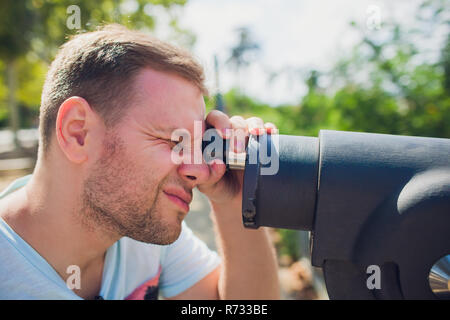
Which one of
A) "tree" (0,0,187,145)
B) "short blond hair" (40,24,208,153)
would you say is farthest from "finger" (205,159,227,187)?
"tree" (0,0,187,145)

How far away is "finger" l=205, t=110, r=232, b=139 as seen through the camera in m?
1.55

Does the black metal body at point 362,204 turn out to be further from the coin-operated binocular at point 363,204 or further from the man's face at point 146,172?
the man's face at point 146,172

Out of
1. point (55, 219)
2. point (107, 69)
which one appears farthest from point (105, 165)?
point (107, 69)

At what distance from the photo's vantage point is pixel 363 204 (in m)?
1.03

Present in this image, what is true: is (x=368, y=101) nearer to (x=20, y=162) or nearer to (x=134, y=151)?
(x=134, y=151)

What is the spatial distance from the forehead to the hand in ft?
0.37

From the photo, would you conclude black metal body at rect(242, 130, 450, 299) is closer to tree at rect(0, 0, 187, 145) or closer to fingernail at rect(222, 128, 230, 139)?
fingernail at rect(222, 128, 230, 139)

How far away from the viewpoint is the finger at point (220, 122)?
155 centimetres

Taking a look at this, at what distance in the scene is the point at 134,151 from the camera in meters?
1.50

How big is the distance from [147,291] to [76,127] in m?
0.91

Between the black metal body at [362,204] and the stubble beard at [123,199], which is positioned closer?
the black metal body at [362,204]

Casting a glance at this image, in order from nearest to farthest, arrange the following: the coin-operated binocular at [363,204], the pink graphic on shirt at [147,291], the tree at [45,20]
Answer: the coin-operated binocular at [363,204] < the pink graphic on shirt at [147,291] < the tree at [45,20]

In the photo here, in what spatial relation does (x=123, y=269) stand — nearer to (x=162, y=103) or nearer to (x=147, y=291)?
(x=147, y=291)

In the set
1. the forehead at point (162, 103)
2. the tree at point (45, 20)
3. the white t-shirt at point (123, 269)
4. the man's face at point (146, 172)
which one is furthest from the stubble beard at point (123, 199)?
the tree at point (45, 20)
